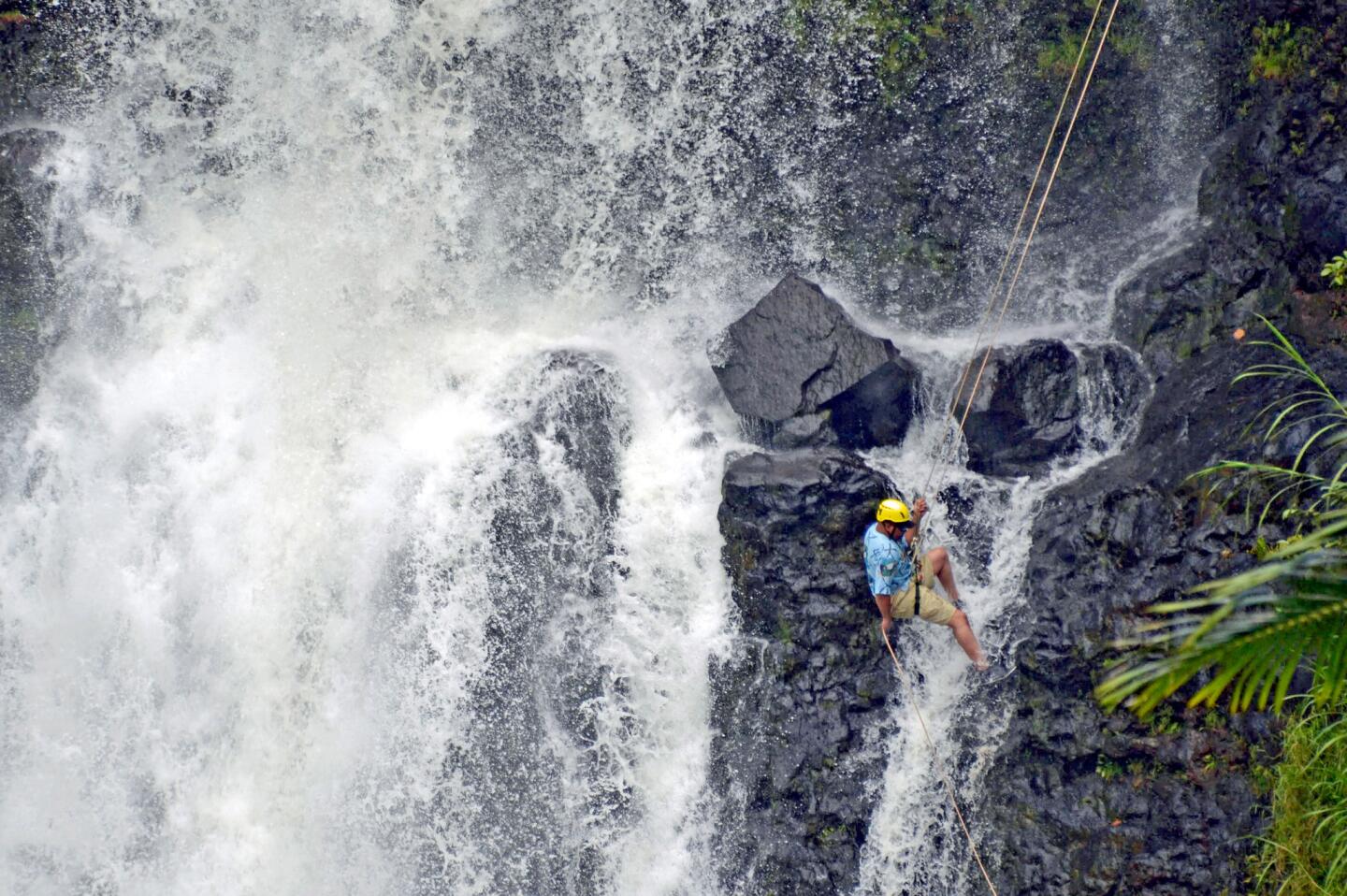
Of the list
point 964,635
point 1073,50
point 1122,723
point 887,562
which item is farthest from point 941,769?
point 1073,50

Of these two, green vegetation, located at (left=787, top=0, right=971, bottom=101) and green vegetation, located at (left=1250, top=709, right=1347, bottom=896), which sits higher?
green vegetation, located at (left=787, top=0, right=971, bottom=101)

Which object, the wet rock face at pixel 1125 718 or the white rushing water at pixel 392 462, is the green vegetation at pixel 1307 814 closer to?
the wet rock face at pixel 1125 718

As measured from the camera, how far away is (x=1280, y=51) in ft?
27.2

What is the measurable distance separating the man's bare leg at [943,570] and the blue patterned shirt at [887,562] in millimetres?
286

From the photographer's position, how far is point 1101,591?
766cm

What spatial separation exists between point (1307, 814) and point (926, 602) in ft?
8.40

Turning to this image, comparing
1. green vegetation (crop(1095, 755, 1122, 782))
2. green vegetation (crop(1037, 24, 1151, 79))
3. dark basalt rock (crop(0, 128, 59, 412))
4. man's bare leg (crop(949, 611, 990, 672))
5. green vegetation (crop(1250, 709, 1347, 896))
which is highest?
dark basalt rock (crop(0, 128, 59, 412))

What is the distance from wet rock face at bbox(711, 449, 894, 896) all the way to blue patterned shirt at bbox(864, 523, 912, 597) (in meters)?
0.43

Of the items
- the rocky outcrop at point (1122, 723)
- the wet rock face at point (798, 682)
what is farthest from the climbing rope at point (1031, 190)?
the wet rock face at point (798, 682)

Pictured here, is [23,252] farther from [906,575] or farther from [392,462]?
[906,575]

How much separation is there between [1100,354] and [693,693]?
406 centimetres

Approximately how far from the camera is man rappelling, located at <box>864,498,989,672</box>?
302 inches

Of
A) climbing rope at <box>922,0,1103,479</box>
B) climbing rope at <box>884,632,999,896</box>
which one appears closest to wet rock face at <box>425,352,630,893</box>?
climbing rope at <box>884,632,999,896</box>

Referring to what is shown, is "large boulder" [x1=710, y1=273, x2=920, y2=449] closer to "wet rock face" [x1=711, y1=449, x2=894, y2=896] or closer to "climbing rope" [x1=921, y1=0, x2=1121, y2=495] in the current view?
"wet rock face" [x1=711, y1=449, x2=894, y2=896]
